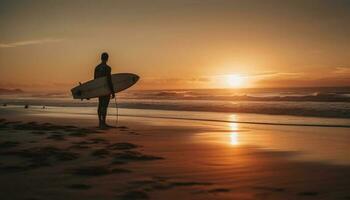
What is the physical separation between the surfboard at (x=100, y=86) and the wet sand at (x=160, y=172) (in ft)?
15.8

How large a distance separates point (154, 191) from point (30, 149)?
391 centimetres

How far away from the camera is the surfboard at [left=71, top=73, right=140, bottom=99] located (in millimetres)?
13914

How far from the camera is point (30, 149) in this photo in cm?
786

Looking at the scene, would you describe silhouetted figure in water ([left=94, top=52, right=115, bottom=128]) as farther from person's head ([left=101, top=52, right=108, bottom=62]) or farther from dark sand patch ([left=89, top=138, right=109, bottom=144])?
dark sand patch ([left=89, top=138, right=109, bottom=144])

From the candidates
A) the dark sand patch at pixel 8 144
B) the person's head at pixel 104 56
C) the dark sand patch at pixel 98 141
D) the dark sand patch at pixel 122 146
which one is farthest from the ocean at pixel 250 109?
the dark sand patch at pixel 8 144

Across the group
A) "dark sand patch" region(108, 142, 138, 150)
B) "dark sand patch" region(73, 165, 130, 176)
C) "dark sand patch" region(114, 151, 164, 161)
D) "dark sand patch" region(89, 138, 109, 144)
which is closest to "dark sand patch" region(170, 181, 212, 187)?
"dark sand patch" region(73, 165, 130, 176)

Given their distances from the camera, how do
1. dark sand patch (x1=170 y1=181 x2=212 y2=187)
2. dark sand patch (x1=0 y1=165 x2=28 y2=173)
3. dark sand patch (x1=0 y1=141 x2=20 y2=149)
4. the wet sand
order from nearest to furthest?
the wet sand < dark sand patch (x1=170 y1=181 x2=212 y2=187) < dark sand patch (x1=0 y1=165 x2=28 y2=173) < dark sand patch (x1=0 y1=141 x2=20 y2=149)

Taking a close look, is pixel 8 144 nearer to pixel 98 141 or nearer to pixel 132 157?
pixel 98 141

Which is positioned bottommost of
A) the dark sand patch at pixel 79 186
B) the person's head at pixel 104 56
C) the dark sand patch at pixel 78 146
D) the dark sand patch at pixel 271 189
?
the dark sand patch at pixel 271 189

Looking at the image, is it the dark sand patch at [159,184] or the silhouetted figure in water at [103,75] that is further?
the silhouetted figure in water at [103,75]

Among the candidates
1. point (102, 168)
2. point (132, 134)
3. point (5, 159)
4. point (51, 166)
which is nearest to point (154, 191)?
point (102, 168)

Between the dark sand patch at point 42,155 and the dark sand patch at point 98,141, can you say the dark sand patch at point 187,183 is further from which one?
the dark sand patch at point 98,141

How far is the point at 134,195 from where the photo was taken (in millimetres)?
4633

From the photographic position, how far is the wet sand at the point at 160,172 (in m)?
4.75
